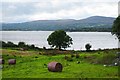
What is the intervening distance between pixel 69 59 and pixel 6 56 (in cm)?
1159

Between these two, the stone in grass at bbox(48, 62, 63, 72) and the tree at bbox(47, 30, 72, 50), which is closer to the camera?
the stone in grass at bbox(48, 62, 63, 72)

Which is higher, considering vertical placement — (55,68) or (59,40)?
(59,40)

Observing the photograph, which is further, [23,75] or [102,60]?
[102,60]

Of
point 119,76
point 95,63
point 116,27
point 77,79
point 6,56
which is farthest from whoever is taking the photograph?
point 116,27

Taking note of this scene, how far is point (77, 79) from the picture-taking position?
2195 cm

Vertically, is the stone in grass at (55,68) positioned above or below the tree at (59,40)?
below

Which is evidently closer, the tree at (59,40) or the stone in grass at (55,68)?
the stone in grass at (55,68)

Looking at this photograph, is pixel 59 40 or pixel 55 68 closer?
pixel 55 68

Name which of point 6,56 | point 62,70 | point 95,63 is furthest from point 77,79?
A: point 6,56

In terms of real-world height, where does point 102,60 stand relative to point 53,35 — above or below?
below

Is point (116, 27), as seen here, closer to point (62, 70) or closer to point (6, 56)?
point (6, 56)

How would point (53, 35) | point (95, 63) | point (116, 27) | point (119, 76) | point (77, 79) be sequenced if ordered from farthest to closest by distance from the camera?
point (53, 35), point (116, 27), point (95, 63), point (119, 76), point (77, 79)

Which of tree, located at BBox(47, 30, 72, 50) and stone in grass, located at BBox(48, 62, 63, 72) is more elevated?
tree, located at BBox(47, 30, 72, 50)

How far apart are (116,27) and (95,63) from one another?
23.7 meters
